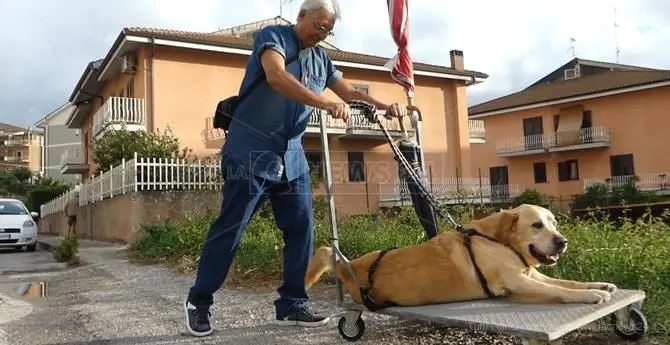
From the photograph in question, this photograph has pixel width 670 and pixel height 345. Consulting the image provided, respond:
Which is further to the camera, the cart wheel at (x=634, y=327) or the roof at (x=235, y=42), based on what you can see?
the roof at (x=235, y=42)

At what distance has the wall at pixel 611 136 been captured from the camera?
3262 centimetres

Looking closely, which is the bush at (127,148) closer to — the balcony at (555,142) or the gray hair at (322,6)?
the gray hair at (322,6)

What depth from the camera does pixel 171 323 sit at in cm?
383

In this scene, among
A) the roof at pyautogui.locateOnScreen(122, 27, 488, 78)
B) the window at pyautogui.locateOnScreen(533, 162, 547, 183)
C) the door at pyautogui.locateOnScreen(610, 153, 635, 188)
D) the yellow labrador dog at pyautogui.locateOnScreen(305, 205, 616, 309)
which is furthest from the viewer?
the window at pyautogui.locateOnScreen(533, 162, 547, 183)

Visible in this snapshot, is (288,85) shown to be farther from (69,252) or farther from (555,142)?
(555,142)

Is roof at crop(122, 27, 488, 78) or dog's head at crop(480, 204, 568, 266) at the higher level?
roof at crop(122, 27, 488, 78)

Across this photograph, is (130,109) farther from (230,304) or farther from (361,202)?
(230,304)

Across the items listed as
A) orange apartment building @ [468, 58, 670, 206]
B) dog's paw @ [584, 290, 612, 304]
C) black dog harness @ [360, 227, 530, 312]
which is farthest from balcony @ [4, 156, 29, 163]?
dog's paw @ [584, 290, 612, 304]

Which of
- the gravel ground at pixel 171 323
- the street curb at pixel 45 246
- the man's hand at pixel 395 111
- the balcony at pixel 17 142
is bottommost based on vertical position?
the street curb at pixel 45 246

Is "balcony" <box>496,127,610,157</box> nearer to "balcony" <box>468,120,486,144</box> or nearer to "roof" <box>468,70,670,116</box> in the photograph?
"roof" <box>468,70,670,116</box>

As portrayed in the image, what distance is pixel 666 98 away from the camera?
1267 inches

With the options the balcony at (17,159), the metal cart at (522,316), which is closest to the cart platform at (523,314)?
the metal cart at (522,316)

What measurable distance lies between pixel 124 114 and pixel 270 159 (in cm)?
1824

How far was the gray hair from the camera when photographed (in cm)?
315
